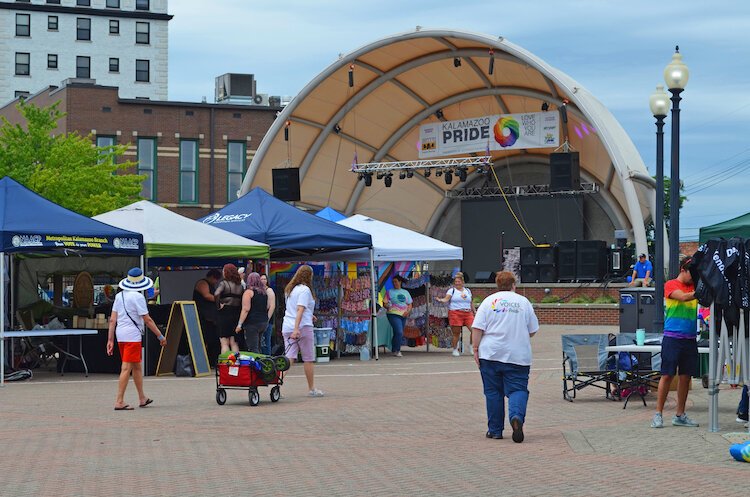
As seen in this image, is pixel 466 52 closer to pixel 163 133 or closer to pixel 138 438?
pixel 163 133

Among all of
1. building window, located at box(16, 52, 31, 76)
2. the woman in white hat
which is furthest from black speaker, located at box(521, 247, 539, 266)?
building window, located at box(16, 52, 31, 76)

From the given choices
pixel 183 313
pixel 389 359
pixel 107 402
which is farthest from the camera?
pixel 389 359

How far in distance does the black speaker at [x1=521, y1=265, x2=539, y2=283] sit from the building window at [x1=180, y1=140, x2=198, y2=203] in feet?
74.2

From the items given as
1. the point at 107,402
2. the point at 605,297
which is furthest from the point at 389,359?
the point at 605,297

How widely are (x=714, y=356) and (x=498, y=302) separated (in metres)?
2.34

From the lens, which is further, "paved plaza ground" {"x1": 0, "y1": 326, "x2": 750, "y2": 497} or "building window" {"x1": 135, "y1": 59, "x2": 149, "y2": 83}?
"building window" {"x1": 135, "y1": 59, "x2": 149, "y2": 83}

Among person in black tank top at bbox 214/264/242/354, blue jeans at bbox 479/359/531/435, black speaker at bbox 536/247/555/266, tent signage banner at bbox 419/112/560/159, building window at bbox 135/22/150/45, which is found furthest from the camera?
building window at bbox 135/22/150/45

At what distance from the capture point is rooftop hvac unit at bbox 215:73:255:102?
70125 mm

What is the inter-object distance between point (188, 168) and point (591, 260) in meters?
25.6

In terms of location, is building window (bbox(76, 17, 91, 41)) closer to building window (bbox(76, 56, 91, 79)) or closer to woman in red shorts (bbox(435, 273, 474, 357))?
building window (bbox(76, 56, 91, 79))

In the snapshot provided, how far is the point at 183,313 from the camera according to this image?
21.0 metres

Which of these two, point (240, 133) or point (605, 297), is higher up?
point (240, 133)

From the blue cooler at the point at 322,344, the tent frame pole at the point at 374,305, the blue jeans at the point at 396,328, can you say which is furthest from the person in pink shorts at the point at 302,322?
the blue jeans at the point at 396,328

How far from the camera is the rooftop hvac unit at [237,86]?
2761 inches
